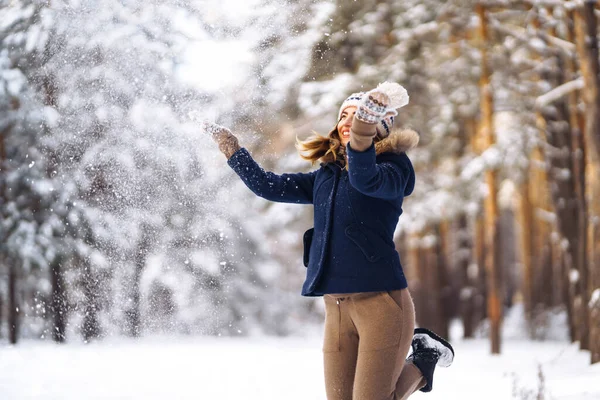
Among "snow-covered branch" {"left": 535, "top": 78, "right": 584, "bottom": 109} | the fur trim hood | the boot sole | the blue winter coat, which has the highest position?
the fur trim hood

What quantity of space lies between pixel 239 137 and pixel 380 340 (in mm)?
6008

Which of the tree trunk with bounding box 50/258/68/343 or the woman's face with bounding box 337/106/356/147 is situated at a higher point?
the woman's face with bounding box 337/106/356/147

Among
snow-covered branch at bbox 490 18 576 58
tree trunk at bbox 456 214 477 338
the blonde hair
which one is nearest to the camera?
the blonde hair

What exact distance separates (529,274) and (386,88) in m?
15.4

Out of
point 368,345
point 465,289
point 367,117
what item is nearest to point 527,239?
point 465,289

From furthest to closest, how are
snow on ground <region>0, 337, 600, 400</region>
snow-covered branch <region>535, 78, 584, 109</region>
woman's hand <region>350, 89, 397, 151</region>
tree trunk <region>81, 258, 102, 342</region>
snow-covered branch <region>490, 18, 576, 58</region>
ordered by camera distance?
snow-covered branch <region>490, 18, 576, 58</region> → snow-covered branch <region>535, 78, 584, 109</region> → tree trunk <region>81, 258, 102, 342</region> → snow on ground <region>0, 337, 600, 400</region> → woman's hand <region>350, 89, 397, 151</region>

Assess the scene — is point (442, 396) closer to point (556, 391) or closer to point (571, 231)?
point (556, 391)

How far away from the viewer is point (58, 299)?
12.3 meters

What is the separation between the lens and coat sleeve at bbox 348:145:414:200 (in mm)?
2770

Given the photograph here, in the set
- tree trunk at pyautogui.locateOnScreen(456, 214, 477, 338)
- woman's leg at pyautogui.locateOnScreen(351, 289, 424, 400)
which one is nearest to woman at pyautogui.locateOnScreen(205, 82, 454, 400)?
woman's leg at pyautogui.locateOnScreen(351, 289, 424, 400)

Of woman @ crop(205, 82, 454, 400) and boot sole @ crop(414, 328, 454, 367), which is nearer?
woman @ crop(205, 82, 454, 400)

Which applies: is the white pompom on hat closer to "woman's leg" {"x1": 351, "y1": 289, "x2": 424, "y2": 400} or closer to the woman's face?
the woman's face

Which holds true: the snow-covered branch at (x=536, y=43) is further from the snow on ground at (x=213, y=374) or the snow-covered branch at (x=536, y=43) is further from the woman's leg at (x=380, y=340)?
the woman's leg at (x=380, y=340)

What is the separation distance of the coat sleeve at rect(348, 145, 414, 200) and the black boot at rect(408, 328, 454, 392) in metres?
0.79
